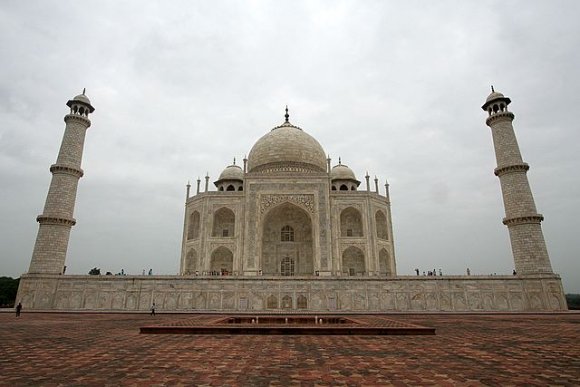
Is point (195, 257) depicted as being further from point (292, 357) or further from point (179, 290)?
point (292, 357)

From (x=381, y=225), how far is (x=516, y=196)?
329 inches

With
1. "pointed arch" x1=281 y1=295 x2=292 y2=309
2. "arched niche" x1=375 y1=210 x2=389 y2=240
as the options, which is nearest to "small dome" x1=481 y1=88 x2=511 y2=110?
"arched niche" x1=375 y1=210 x2=389 y2=240

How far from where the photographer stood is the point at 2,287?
27844 millimetres

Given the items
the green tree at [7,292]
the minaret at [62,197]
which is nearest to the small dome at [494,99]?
the minaret at [62,197]

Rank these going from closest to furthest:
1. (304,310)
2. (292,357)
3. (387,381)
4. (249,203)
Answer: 1. (387,381)
2. (292,357)
3. (304,310)
4. (249,203)

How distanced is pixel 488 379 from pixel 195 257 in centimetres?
2189

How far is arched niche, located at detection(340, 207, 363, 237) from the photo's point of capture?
2456 centimetres

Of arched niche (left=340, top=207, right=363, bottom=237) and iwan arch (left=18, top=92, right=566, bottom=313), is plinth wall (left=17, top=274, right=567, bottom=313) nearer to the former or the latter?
iwan arch (left=18, top=92, right=566, bottom=313)

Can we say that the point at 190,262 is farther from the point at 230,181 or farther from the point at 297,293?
the point at 297,293

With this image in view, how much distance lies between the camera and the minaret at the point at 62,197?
18172 mm

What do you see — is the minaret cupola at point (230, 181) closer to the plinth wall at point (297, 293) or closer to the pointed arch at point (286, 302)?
the plinth wall at point (297, 293)

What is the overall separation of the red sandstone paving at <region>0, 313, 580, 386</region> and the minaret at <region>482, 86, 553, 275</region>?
1385cm

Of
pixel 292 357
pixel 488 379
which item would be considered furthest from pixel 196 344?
pixel 488 379

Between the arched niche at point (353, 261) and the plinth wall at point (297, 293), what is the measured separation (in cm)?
635
